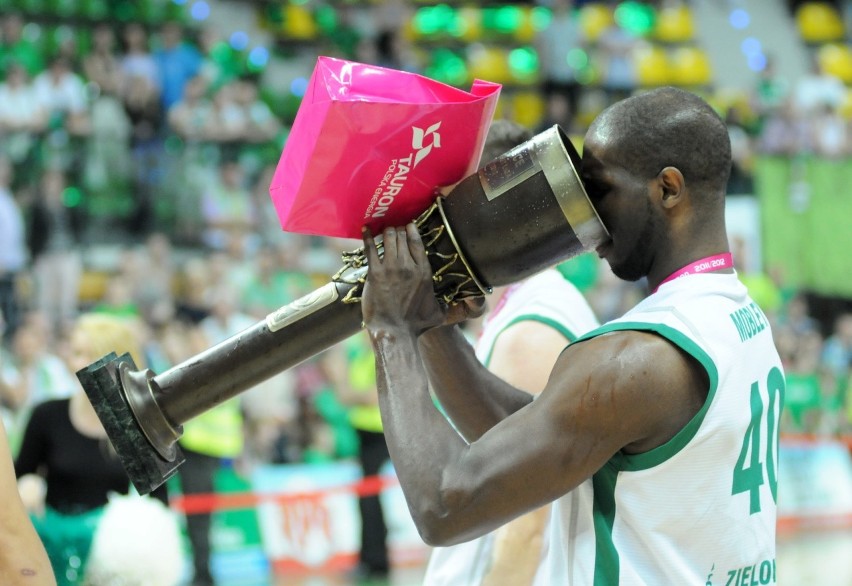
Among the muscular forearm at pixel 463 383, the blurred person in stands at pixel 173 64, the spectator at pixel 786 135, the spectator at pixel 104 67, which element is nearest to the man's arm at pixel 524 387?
the muscular forearm at pixel 463 383

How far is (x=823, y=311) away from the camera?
16.2 metres

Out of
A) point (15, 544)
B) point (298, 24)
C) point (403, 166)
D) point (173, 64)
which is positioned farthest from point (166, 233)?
point (15, 544)

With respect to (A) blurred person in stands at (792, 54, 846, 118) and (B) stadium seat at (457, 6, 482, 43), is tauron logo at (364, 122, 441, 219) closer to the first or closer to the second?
(B) stadium seat at (457, 6, 482, 43)

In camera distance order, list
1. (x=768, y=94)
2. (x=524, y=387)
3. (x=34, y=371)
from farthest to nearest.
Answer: (x=768, y=94), (x=34, y=371), (x=524, y=387)

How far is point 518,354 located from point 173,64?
10.1m

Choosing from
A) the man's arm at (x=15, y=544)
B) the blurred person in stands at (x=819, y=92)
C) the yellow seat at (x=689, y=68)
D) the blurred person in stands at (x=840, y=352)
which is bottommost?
the blurred person in stands at (x=840, y=352)

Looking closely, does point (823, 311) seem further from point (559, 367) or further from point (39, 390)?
point (559, 367)

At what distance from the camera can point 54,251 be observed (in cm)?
1035

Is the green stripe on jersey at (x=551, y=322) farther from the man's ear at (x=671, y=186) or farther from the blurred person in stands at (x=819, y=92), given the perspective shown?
the blurred person in stands at (x=819, y=92)

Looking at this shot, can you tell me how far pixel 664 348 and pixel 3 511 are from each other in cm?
134

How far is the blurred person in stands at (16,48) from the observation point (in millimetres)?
A: 11656

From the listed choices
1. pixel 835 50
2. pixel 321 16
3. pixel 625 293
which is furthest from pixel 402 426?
pixel 835 50

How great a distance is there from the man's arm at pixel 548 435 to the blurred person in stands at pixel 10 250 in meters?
8.02

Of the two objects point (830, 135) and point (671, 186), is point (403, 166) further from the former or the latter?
point (830, 135)
